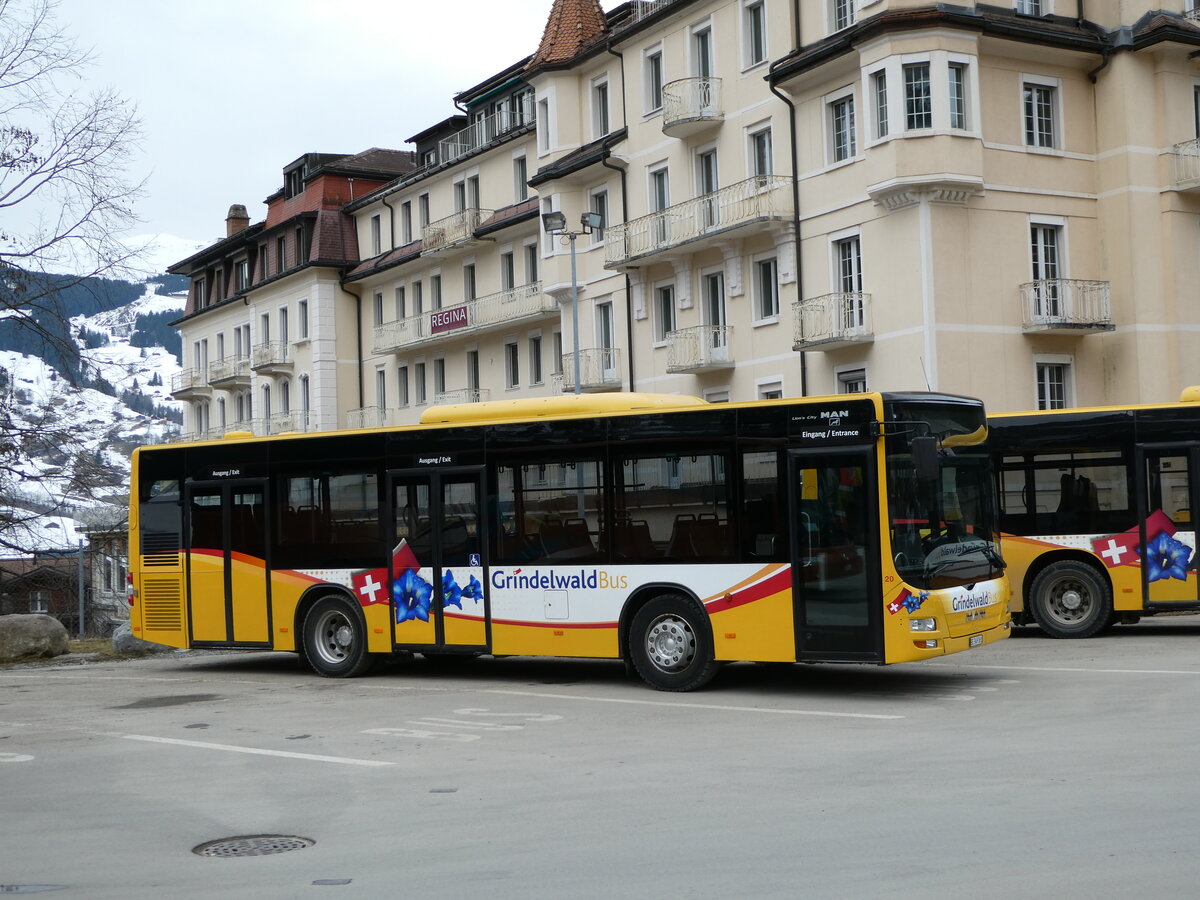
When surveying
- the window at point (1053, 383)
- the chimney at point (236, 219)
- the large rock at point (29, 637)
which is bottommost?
the large rock at point (29, 637)

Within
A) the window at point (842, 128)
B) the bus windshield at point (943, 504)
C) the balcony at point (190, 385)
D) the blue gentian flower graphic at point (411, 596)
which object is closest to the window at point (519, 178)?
the window at point (842, 128)

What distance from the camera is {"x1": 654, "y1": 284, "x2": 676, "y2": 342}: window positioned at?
39.7m

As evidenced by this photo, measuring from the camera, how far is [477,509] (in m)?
16.2

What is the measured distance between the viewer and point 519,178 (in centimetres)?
4925

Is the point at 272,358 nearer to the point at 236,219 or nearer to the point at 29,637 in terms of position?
the point at 236,219

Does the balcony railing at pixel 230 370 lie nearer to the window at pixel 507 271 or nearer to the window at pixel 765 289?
the window at pixel 507 271

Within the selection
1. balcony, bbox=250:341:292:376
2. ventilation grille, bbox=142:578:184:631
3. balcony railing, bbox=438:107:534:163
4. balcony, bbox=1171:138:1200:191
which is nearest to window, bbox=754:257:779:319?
balcony, bbox=1171:138:1200:191

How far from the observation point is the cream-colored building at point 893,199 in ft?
102

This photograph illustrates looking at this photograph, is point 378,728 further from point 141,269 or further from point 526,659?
point 141,269

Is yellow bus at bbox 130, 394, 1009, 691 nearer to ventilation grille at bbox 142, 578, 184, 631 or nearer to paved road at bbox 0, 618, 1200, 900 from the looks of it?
ventilation grille at bbox 142, 578, 184, 631

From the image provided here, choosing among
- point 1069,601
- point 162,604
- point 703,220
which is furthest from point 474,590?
point 703,220

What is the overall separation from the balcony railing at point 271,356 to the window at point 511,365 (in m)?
15.6

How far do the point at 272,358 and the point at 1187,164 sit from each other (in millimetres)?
41232

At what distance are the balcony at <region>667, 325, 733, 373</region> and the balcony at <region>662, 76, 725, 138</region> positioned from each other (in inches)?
202
